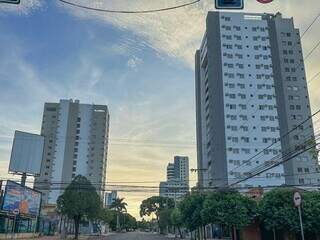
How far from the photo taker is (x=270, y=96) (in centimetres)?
12262

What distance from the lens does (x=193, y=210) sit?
5241 cm

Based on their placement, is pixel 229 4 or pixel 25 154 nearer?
pixel 229 4

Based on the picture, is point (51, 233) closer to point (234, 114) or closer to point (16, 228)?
point (16, 228)

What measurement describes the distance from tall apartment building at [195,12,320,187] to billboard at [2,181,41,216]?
5620cm

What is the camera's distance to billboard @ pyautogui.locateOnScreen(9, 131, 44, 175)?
2702 inches

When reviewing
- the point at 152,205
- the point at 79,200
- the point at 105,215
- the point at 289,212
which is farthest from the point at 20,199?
the point at 152,205

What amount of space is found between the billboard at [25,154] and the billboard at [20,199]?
5.41m

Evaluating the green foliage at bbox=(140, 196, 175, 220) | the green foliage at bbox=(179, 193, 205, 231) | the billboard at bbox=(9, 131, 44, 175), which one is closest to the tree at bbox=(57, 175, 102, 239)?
the billboard at bbox=(9, 131, 44, 175)

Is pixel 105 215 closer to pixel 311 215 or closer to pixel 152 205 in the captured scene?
pixel 152 205

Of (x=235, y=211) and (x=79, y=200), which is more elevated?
(x=79, y=200)

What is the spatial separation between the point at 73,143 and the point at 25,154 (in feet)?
268

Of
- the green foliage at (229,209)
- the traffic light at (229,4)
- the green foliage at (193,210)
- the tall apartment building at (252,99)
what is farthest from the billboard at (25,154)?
the traffic light at (229,4)

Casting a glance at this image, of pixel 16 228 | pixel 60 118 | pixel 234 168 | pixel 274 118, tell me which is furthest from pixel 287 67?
pixel 16 228

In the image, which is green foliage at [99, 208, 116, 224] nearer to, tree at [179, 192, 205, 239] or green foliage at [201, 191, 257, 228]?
tree at [179, 192, 205, 239]
